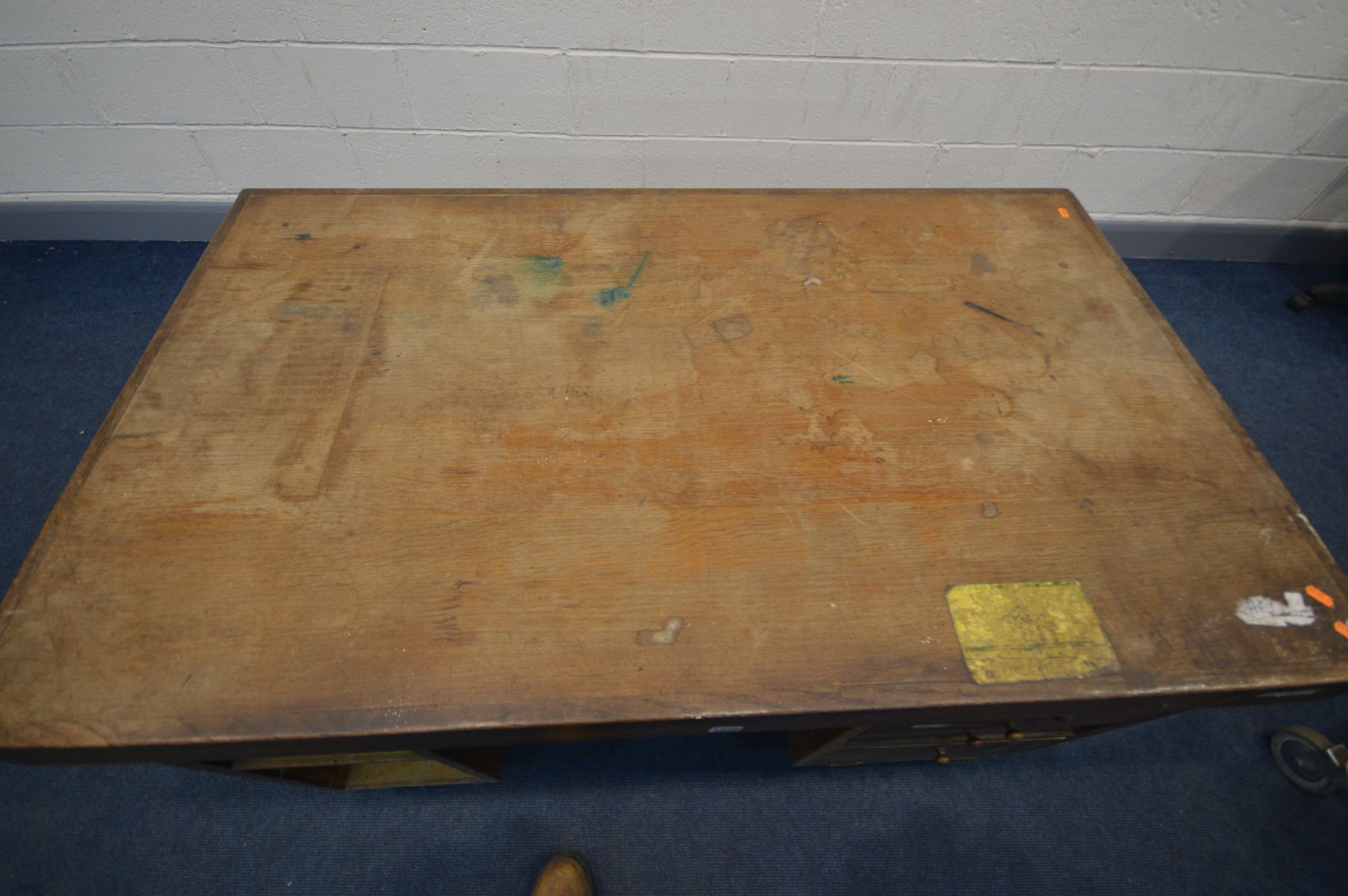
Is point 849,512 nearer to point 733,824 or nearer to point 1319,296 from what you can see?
point 733,824

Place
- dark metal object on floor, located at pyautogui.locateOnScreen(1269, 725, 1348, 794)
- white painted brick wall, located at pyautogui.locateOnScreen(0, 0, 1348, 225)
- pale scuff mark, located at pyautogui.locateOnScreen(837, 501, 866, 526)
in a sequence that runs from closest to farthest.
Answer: pale scuff mark, located at pyautogui.locateOnScreen(837, 501, 866, 526) < dark metal object on floor, located at pyautogui.locateOnScreen(1269, 725, 1348, 794) < white painted brick wall, located at pyautogui.locateOnScreen(0, 0, 1348, 225)

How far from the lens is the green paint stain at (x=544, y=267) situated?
89cm

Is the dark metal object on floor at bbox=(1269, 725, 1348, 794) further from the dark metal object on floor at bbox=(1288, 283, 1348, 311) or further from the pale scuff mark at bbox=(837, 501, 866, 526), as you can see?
the dark metal object on floor at bbox=(1288, 283, 1348, 311)

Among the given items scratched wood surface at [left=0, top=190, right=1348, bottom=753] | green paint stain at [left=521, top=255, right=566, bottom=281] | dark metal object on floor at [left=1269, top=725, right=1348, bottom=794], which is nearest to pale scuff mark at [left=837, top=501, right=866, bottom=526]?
scratched wood surface at [left=0, top=190, right=1348, bottom=753]

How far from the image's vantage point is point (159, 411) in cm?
73

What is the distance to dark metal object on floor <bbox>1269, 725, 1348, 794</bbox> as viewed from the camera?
100 centimetres

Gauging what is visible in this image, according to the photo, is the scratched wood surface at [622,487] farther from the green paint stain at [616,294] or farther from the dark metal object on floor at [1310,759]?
the dark metal object on floor at [1310,759]

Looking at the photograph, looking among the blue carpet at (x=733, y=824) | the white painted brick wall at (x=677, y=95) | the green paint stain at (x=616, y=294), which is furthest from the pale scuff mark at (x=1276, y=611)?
the white painted brick wall at (x=677, y=95)

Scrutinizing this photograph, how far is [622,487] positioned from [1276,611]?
71 cm

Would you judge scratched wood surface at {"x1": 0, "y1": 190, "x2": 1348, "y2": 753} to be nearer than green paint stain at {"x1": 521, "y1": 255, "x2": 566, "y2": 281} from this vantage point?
Yes

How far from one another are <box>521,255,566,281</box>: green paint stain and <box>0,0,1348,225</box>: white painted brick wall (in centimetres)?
63

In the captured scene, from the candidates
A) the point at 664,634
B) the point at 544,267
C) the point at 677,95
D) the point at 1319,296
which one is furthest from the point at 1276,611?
the point at 1319,296

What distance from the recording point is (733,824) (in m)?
0.98

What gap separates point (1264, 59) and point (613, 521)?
179cm
